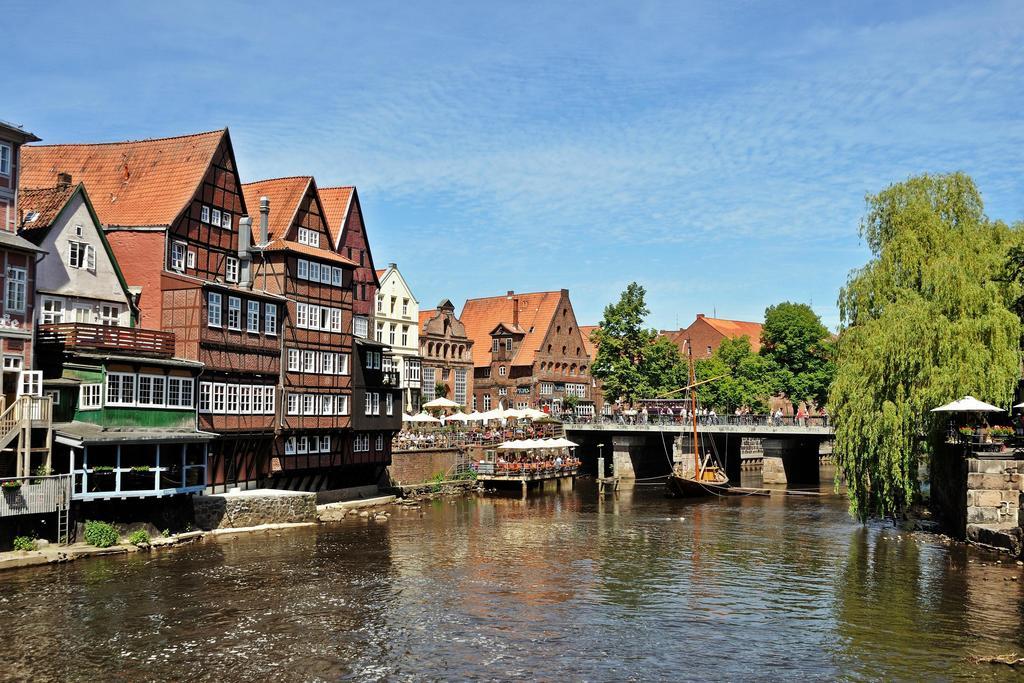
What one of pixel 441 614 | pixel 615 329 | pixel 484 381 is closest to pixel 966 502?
pixel 441 614

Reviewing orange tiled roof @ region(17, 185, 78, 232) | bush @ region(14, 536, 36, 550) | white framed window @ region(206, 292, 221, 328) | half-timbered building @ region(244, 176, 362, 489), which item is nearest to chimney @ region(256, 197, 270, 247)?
half-timbered building @ region(244, 176, 362, 489)

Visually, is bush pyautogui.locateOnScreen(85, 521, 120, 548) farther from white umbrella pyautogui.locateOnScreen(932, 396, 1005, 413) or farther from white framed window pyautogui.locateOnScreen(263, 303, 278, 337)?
white umbrella pyautogui.locateOnScreen(932, 396, 1005, 413)

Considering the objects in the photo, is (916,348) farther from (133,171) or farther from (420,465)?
(133,171)

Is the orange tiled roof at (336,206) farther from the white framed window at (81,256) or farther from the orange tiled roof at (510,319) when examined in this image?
the orange tiled roof at (510,319)

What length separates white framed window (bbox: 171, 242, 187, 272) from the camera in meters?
50.9

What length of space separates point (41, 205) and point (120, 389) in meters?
9.83

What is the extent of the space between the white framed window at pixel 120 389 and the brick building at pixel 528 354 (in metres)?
62.7

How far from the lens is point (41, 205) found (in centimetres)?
4538

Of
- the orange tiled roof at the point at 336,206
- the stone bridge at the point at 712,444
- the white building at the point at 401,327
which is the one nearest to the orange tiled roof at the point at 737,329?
the stone bridge at the point at 712,444

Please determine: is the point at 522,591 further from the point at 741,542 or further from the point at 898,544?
the point at 898,544

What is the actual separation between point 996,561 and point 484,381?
73069 millimetres

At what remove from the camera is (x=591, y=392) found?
115m

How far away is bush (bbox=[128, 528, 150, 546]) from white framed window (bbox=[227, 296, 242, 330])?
40.4 ft

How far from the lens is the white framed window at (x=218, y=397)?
49.3m
